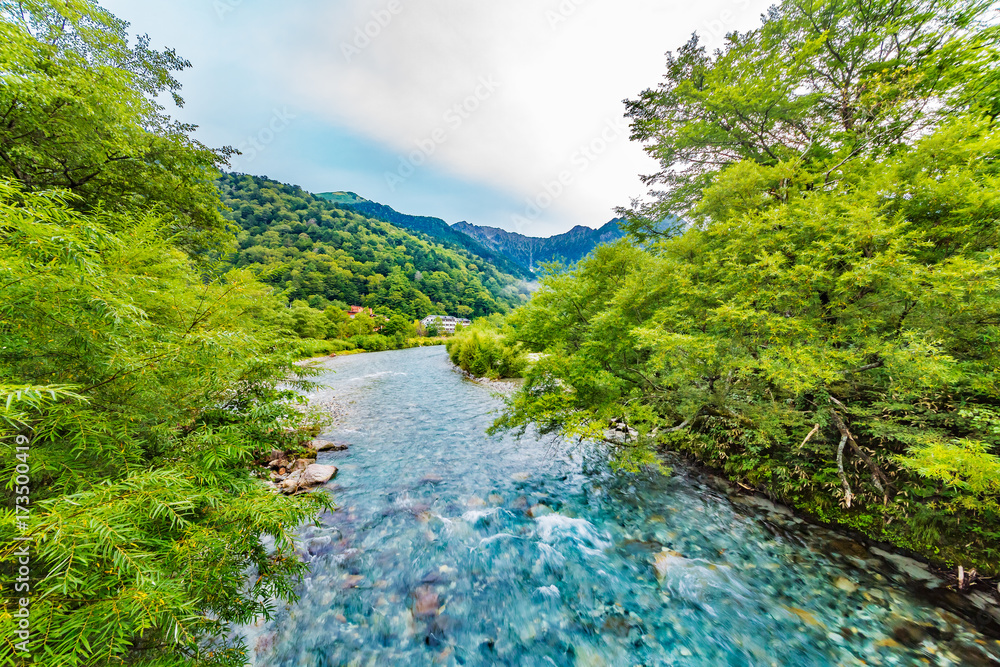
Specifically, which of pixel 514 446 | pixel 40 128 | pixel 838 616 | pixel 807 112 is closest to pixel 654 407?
pixel 838 616

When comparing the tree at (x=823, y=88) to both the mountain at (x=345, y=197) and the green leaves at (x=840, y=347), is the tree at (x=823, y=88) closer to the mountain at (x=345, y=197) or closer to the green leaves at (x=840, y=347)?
the green leaves at (x=840, y=347)

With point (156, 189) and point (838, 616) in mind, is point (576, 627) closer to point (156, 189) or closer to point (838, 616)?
point (838, 616)

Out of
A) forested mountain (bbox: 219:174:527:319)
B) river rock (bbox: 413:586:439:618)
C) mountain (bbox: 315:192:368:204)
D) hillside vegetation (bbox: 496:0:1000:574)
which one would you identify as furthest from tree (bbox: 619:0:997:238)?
mountain (bbox: 315:192:368:204)

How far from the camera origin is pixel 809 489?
446 cm

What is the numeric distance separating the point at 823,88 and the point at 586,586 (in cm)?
1071

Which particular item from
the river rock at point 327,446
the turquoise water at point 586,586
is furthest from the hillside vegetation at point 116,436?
the river rock at point 327,446

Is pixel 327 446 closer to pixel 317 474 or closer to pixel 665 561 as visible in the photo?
pixel 317 474

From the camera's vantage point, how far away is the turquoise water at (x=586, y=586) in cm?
289

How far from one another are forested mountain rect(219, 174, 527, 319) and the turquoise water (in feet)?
151

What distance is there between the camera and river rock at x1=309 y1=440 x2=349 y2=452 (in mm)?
7413

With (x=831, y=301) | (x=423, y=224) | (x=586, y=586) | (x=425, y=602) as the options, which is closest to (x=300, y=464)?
(x=425, y=602)

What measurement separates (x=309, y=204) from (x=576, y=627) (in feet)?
336

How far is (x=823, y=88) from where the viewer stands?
21.2ft

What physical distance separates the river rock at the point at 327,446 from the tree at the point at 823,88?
9412 millimetres
